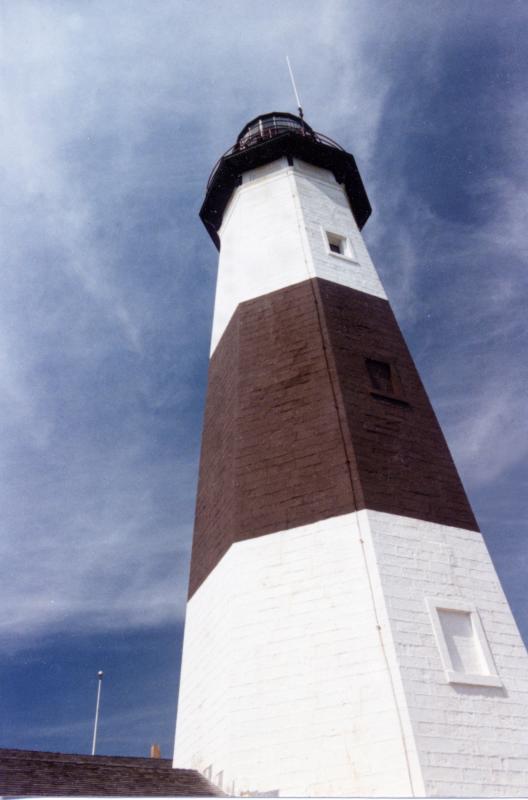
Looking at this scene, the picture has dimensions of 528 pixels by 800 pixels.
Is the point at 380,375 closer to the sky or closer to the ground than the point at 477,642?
closer to the sky

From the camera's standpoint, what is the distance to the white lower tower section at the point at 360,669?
759 centimetres

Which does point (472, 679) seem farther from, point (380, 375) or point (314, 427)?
point (380, 375)

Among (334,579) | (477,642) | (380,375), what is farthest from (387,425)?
(477,642)

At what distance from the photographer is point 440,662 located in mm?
8383

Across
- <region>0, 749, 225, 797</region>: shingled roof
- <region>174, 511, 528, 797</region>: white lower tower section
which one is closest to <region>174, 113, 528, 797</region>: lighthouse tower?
<region>174, 511, 528, 797</region>: white lower tower section

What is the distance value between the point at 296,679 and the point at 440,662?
197 cm

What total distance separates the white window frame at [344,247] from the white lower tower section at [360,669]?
285 inches

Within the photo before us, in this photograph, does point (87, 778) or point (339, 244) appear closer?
point (87, 778)

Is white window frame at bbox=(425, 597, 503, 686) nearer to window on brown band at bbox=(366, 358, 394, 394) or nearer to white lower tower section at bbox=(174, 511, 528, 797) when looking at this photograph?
white lower tower section at bbox=(174, 511, 528, 797)

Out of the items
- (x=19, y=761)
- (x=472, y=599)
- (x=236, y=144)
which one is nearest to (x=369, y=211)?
(x=236, y=144)

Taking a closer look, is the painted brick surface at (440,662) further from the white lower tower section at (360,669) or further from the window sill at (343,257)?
the window sill at (343,257)

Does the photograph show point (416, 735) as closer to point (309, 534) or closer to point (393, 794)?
point (393, 794)

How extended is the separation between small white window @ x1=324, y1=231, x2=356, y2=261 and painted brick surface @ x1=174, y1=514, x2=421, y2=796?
25.6ft

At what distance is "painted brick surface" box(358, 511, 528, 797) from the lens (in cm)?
761
